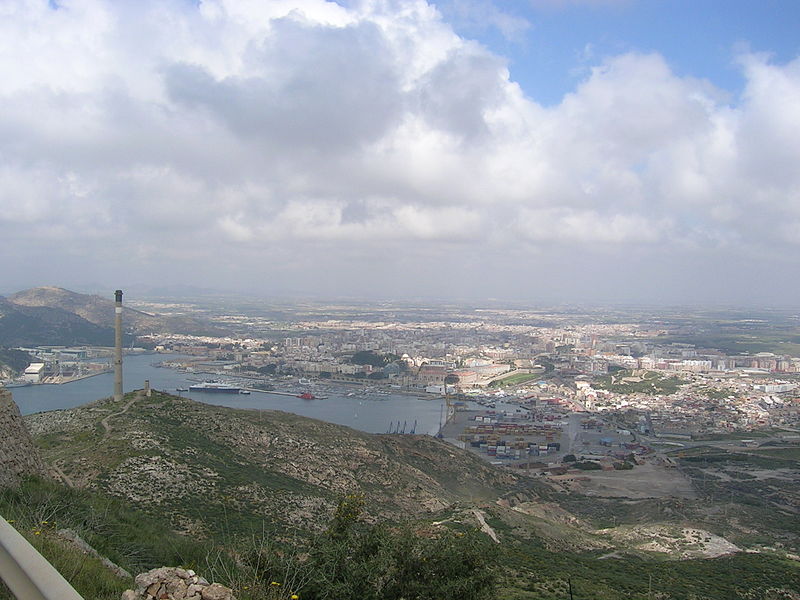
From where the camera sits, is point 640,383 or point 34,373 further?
point 640,383

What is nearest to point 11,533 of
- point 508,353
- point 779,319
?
point 508,353

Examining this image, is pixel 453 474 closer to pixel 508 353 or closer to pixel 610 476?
pixel 610 476

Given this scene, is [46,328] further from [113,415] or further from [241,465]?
[241,465]

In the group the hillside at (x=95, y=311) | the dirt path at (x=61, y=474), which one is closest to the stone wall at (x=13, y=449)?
the dirt path at (x=61, y=474)

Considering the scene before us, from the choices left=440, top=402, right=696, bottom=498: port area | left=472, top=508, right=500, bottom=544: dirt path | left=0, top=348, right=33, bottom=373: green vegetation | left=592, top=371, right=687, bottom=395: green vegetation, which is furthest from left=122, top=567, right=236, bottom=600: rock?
left=592, top=371, right=687, bottom=395: green vegetation

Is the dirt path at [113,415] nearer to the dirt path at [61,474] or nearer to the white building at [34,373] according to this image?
the dirt path at [61,474]

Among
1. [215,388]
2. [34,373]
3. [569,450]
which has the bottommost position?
[569,450]

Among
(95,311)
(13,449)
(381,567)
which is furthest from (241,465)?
(95,311)
